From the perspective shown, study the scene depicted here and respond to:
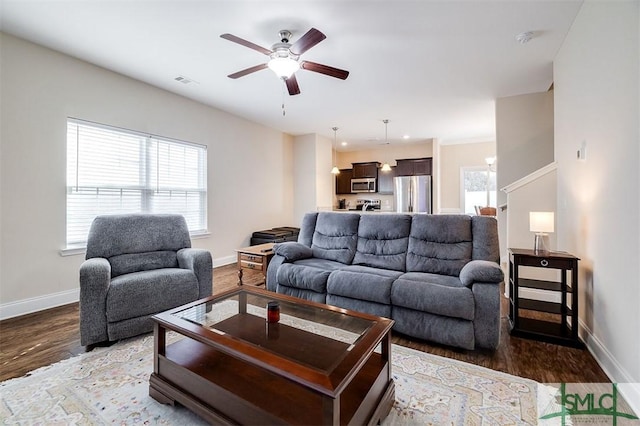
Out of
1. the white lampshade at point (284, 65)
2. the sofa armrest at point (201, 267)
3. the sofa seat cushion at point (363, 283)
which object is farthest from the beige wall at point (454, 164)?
the sofa armrest at point (201, 267)

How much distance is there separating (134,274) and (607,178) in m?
Result: 3.82

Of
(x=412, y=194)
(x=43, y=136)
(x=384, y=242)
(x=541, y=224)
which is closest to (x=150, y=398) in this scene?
(x=384, y=242)

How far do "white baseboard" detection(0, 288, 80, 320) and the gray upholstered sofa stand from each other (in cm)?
232

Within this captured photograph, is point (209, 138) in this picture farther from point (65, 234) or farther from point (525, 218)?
point (525, 218)

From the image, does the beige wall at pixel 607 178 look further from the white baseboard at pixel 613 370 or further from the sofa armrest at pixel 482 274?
the sofa armrest at pixel 482 274

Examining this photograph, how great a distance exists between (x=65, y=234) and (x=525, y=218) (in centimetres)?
531

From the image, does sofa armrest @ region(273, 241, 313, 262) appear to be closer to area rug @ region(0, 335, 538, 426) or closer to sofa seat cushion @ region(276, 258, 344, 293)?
sofa seat cushion @ region(276, 258, 344, 293)

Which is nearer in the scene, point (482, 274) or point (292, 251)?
point (482, 274)

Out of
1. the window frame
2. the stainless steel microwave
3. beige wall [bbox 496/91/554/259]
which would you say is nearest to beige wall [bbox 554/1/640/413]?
beige wall [bbox 496/91/554/259]

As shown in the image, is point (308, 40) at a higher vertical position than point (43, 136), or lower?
higher

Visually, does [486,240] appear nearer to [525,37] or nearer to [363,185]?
[525,37]

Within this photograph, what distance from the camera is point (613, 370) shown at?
71.9 inches

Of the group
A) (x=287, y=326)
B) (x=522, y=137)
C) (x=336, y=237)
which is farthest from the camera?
(x=522, y=137)

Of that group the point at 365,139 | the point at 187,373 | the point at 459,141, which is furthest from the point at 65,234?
the point at 459,141
